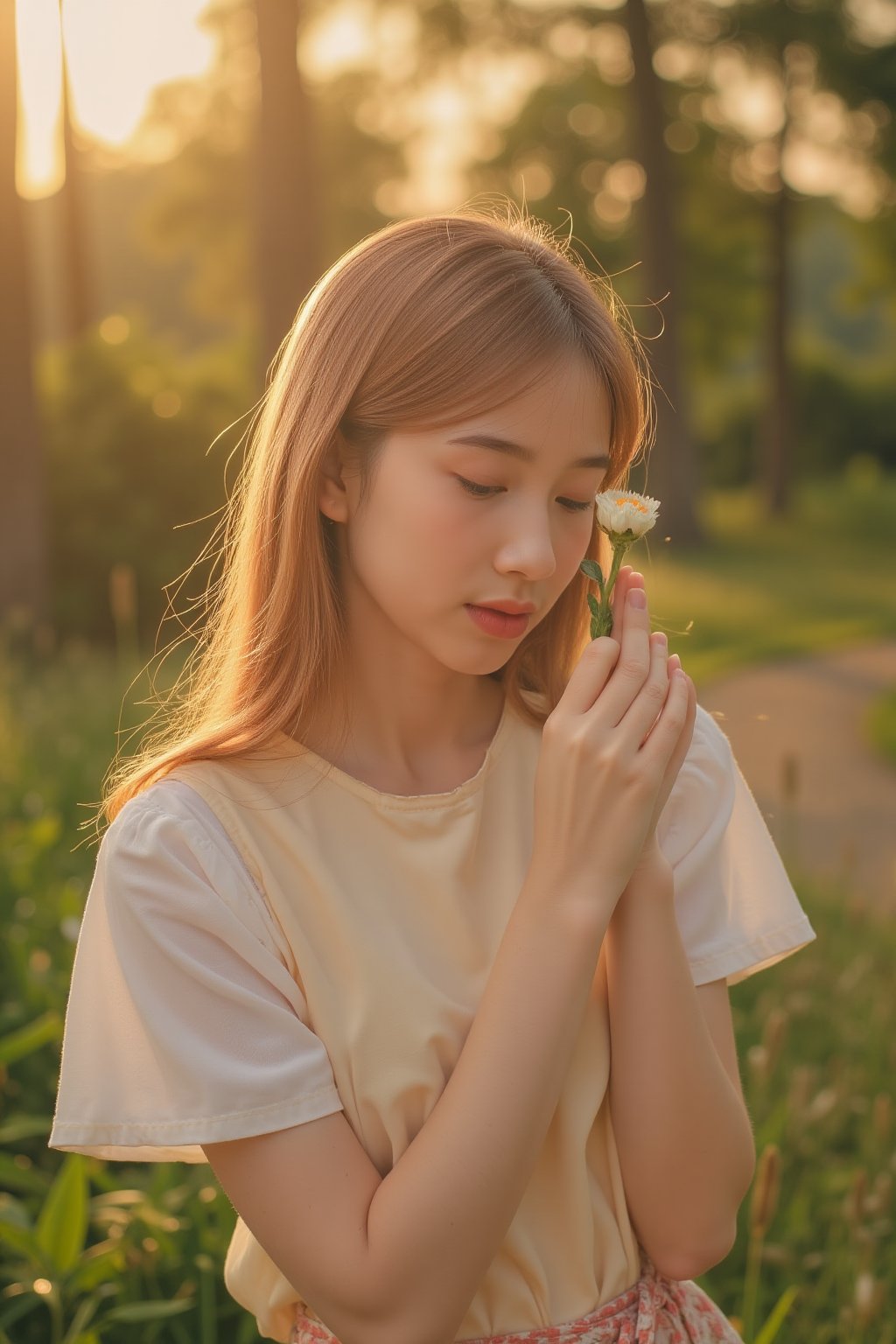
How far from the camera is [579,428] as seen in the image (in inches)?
65.2

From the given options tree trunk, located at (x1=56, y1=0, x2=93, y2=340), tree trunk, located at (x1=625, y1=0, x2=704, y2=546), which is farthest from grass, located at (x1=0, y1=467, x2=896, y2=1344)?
tree trunk, located at (x1=56, y1=0, x2=93, y2=340)

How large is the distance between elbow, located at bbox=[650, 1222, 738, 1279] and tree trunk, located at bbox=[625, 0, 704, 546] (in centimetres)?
1396

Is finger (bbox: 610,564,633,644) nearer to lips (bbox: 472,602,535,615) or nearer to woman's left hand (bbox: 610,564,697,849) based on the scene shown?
woman's left hand (bbox: 610,564,697,849)

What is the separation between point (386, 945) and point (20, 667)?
20.0 ft

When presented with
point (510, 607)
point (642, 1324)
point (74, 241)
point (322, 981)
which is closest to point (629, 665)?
point (510, 607)

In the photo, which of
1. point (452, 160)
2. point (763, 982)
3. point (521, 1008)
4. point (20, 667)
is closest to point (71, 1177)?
point (521, 1008)

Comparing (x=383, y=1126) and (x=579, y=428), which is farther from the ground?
(x=579, y=428)

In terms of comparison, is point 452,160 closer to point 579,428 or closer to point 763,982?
point 763,982

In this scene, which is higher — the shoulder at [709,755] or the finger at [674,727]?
the finger at [674,727]

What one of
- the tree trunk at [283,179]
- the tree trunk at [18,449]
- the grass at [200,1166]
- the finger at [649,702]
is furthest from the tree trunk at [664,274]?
the finger at [649,702]

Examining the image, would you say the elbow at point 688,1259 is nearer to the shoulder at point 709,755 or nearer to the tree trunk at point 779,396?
the shoulder at point 709,755

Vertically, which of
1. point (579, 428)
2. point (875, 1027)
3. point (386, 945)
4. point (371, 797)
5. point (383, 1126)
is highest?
point (579, 428)

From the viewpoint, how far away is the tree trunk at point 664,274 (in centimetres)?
1634

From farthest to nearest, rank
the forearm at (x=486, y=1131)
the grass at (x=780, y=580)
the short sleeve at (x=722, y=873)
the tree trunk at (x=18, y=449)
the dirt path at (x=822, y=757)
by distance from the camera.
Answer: the grass at (x=780, y=580), the tree trunk at (x=18, y=449), the dirt path at (x=822, y=757), the short sleeve at (x=722, y=873), the forearm at (x=486, y=1131)
